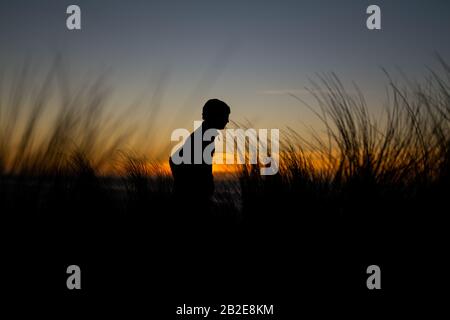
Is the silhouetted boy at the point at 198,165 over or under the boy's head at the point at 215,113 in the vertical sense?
under

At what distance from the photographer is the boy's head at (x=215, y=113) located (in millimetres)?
3057

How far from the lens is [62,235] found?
2.34 m

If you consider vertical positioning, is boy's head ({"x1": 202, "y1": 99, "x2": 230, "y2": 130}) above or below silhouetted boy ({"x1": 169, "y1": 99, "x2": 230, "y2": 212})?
above

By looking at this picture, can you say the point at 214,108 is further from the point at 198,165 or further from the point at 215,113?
the point at 198,165

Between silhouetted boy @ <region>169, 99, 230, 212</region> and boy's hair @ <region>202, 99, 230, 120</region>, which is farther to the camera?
boy's hair @ <region>202, 99, 230, 120</region>

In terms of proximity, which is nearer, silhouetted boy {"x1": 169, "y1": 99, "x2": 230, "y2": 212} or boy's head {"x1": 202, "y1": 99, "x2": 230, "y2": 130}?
silhouetted boy {"x1": 169, "y1": 99, "x2": 230, "y2": 212}

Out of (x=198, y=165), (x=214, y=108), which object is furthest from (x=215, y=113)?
(x=198, y=165)

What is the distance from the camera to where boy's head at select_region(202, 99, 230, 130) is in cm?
306

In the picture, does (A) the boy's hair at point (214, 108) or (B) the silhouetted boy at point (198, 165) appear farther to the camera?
(A) the boy's hair at point (214, 108)

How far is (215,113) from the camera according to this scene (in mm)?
3059
